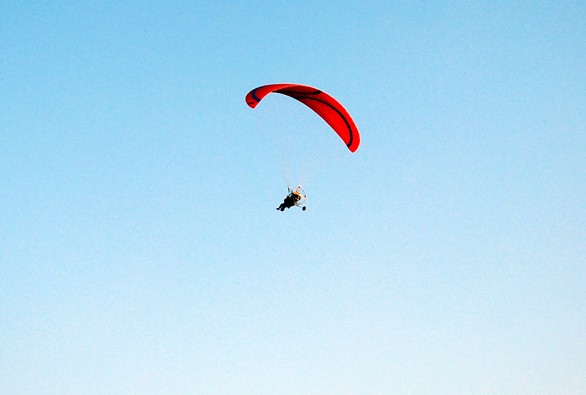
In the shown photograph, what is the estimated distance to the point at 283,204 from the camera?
35.4 m

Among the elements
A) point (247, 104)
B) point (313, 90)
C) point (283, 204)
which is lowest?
point (283, 204)

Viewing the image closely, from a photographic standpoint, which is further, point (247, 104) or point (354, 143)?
point (354, 143)

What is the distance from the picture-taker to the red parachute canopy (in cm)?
3416

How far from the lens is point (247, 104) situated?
34.0m

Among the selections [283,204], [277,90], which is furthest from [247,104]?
[283,204]

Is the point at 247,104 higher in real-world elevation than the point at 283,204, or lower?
higher

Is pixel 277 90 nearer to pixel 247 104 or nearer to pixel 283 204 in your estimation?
pixel 247 104

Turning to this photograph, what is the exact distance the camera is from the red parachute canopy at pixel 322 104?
1345 inches

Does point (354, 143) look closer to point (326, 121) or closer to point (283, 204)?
point (326, 121)

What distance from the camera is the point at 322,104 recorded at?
36719 millimetres

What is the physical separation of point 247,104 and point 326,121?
6009 mm

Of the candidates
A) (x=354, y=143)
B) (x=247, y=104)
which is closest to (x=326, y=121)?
(x=354, y=143)

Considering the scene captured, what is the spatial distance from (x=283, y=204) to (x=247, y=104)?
5968 mm

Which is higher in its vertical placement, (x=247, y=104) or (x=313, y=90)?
(x=313, y=90)
